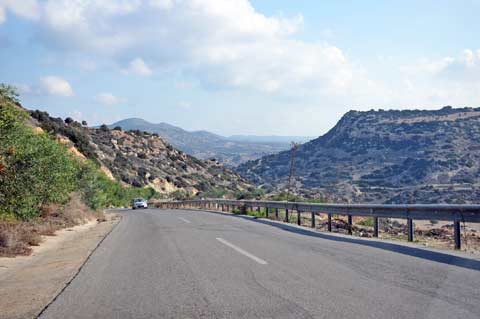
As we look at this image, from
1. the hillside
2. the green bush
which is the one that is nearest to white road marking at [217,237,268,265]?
the green bush

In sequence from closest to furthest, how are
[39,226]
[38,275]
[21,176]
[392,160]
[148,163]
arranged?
1. [38,275]
2. [21,176]
3. [39,226]
4. [392,160]
5. [148,163]

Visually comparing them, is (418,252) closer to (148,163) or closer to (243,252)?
(243,252)

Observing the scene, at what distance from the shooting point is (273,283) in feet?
28.3

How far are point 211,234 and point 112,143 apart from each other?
7708 cm

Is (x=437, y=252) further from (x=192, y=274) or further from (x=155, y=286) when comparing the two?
(x=155, y=286)

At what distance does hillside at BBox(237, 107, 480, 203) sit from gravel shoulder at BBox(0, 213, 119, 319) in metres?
16.4

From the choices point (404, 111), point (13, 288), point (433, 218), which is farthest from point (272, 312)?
point (404, 111)

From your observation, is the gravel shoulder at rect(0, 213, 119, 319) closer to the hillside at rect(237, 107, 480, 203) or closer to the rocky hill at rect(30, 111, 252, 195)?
the hillside at rect(237, 107, 480, 203)

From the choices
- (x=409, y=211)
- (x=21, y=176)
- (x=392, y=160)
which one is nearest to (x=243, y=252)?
(x=409, y=211)

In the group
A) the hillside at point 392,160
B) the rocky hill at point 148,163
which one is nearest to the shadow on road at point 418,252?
the hillside at point 392,160

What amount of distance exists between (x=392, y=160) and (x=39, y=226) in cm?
4335

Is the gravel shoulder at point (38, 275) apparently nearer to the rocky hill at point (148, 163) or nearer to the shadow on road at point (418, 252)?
the shadow on road at point (418, 252)

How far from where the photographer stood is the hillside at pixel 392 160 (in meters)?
39.3

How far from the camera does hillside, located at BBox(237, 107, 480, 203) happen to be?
3928 centimetres
